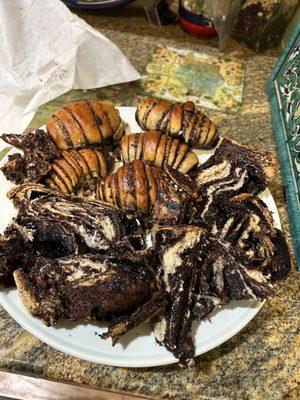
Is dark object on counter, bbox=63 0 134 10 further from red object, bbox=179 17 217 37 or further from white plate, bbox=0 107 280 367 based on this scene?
white plate, bbox=0 107 280 367

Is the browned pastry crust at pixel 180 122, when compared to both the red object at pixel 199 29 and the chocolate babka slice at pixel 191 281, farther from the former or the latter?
the red object at pixel 199 29

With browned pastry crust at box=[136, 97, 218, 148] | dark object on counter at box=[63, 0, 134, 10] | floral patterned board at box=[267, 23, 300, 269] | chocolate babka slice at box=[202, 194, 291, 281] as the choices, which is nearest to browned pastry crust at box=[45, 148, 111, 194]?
browned pastry crust at box=[136, 97, 218, 148]

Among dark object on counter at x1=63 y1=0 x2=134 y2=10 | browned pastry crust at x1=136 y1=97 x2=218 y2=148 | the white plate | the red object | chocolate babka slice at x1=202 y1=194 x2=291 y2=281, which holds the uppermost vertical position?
dark object on counter at x1=63 y1=0 x2=134 y2=10

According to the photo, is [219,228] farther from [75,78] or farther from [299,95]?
[75,78]

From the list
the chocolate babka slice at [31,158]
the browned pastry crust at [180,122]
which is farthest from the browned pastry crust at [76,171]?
the browned pastry crust at [180,122]

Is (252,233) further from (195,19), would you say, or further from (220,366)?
(195,19)

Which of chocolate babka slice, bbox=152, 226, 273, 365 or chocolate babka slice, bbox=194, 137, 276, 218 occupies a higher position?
chocolate babka slice, bbox=194, 137, 276, 218
